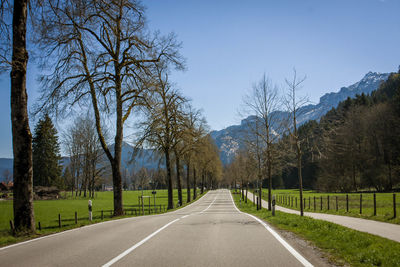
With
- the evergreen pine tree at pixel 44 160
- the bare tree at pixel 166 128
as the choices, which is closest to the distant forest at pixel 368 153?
the bare tree at pixel 166 128

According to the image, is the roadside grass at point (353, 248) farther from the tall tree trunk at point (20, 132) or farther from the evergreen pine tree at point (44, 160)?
the evergreen pine tree at point (44, 160)

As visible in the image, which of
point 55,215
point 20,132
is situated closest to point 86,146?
point 55,215

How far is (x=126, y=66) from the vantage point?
16.8 metres

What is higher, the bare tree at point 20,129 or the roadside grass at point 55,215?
the bare tree at point 20,129

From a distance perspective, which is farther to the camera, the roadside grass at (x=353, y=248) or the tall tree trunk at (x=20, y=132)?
the tall tree trunk at (x=20, y=132)

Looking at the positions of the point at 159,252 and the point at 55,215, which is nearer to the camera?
the point at 159,252

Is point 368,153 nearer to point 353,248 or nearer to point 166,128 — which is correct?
point 166,128

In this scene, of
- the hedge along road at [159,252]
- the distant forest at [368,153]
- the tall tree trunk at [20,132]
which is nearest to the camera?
the hedge along road at [159,252]

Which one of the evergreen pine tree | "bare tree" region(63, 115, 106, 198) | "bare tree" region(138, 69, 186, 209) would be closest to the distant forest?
"bare tree" region(138, 69, 186, 209)

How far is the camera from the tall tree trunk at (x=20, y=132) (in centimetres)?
874

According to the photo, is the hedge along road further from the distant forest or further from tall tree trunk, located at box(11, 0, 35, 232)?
the distant forest

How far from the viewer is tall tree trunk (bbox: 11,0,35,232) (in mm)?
8742

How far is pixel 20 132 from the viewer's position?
8789mm

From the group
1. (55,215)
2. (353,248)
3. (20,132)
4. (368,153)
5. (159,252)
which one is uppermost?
(20,132)
